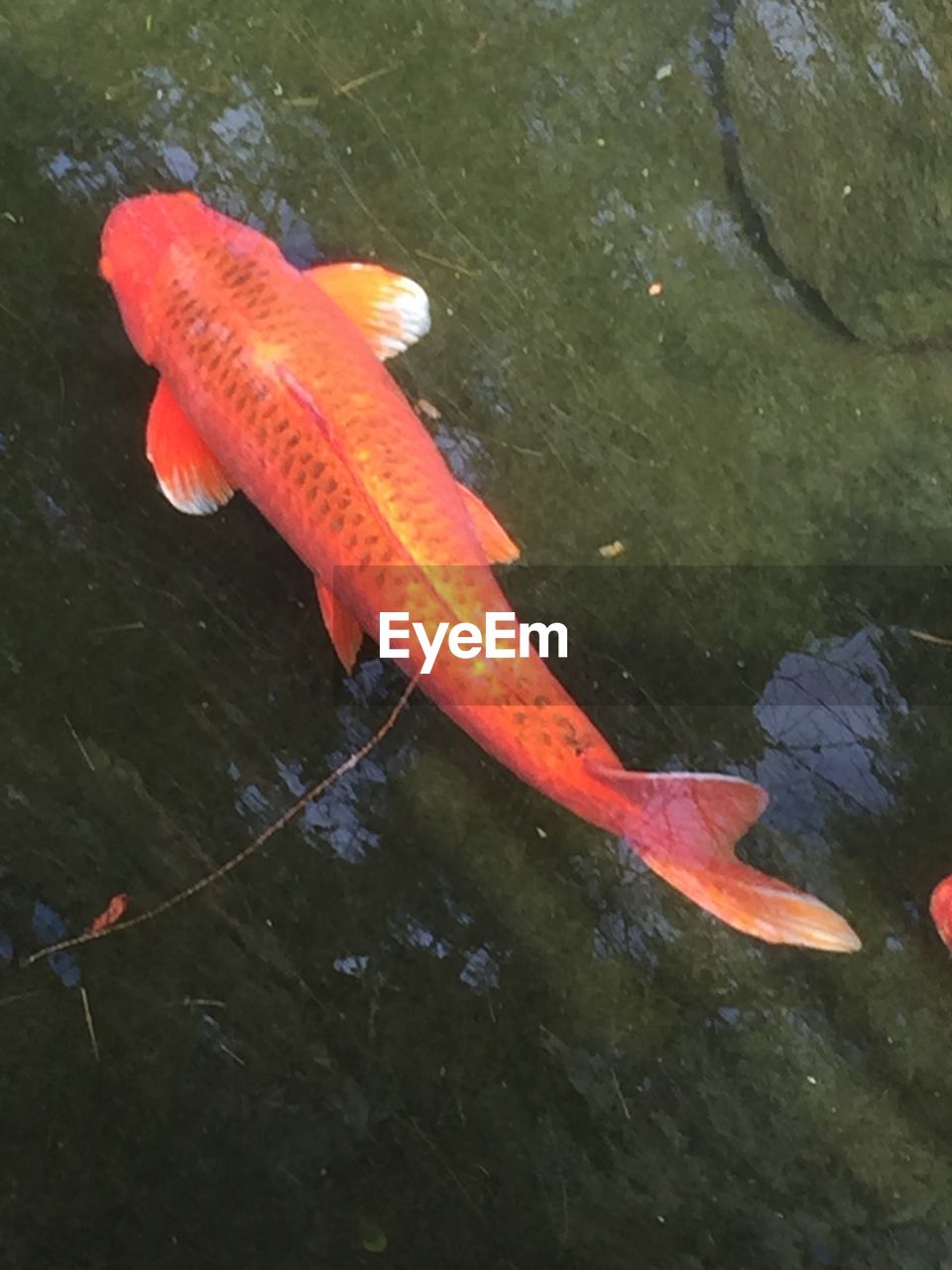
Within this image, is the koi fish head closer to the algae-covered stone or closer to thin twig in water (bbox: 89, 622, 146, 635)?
thin twig in water (bbox: 89, 622, 146, 635)

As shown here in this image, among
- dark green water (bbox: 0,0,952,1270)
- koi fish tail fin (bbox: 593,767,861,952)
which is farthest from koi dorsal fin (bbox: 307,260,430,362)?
koi fish tail fin (bbox: 593,767,861,952)

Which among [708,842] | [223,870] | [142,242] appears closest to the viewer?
[708,842]

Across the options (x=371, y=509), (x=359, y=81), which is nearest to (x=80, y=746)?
(x=371, y=509)

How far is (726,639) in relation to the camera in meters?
1.31

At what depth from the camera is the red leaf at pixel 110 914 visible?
1330 mm

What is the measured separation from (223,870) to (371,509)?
0.50 metres

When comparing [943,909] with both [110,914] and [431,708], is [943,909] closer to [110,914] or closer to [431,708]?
[431,708]

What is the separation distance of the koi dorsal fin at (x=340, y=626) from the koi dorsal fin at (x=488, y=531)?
167 millimetres

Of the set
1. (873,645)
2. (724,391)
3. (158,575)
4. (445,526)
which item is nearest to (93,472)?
(158,575)

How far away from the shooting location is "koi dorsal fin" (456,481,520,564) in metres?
1.23

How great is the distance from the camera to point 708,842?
1.10m

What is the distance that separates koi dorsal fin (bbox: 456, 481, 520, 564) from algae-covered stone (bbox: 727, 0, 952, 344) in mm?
480

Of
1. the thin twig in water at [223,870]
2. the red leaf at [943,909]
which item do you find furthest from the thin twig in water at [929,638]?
the thin twig in water at [223,870]

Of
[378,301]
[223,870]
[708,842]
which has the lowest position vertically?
[708,842]
